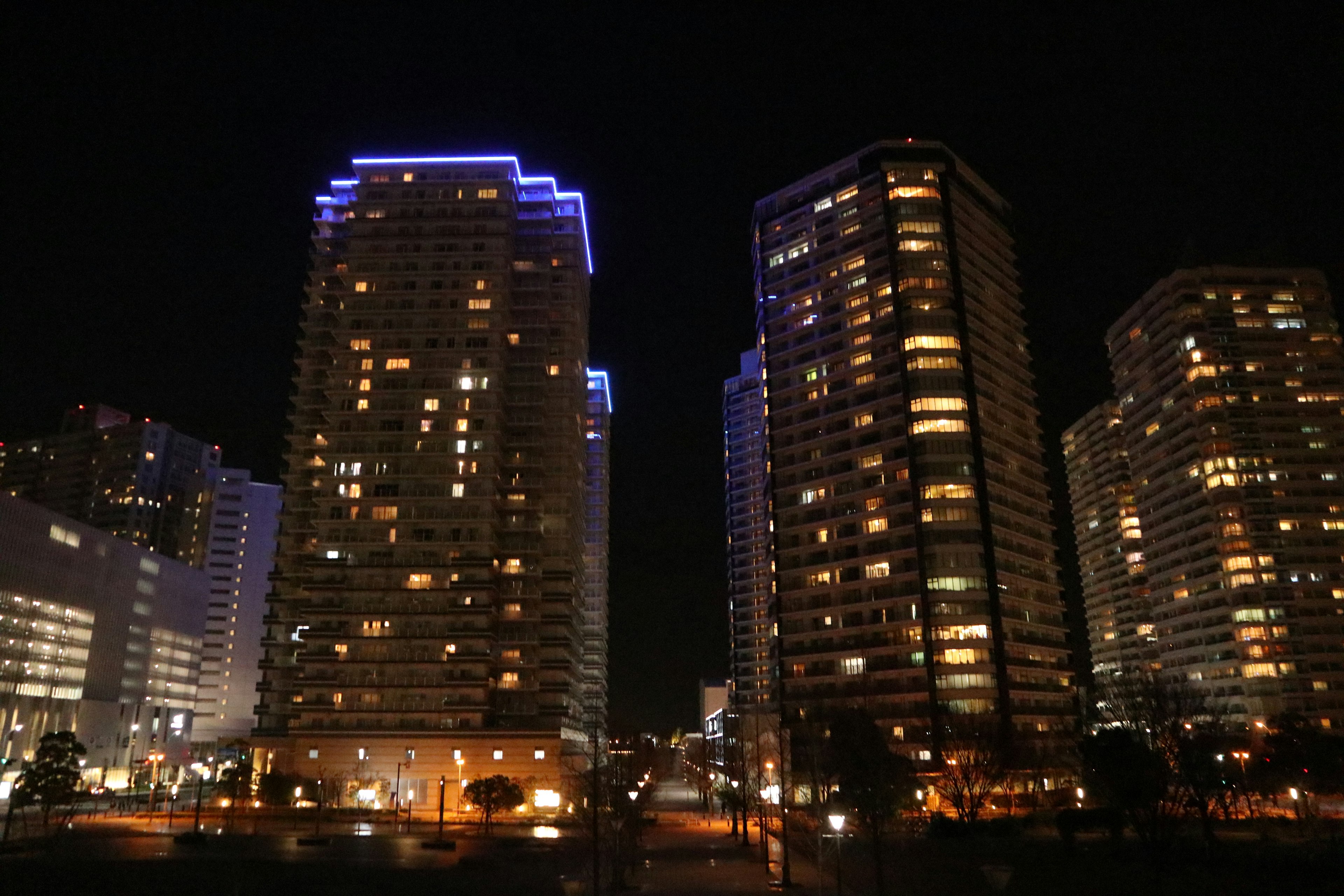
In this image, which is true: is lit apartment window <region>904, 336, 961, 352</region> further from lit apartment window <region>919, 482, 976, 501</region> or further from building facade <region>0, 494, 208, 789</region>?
building facade <region>0, 494, 208, 789</region>

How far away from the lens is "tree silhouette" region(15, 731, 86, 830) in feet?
276

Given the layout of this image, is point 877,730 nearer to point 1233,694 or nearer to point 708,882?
point 708,882

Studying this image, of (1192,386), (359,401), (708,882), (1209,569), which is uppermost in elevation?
(1192,386)

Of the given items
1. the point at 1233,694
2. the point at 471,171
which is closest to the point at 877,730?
the point at 471,171

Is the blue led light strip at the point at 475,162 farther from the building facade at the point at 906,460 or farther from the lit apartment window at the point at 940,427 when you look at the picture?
the lit apartment window at the point at 940,427

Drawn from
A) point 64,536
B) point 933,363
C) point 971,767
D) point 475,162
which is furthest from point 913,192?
point 64,536

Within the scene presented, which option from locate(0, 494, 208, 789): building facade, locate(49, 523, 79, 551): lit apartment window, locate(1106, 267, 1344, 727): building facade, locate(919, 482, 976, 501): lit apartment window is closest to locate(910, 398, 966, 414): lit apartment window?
locate(919, 482, 976, 501): lit apartment window

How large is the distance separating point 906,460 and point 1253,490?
8366 cm

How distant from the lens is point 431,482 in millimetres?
138750

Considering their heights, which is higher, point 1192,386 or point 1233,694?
point 1192,386

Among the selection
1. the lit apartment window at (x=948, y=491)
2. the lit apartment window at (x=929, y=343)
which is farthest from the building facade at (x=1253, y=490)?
the lit apartment window at (x=948, y=491)

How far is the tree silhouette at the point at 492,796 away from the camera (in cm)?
9419

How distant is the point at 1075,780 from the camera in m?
121

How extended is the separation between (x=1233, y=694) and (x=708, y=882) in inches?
6157
